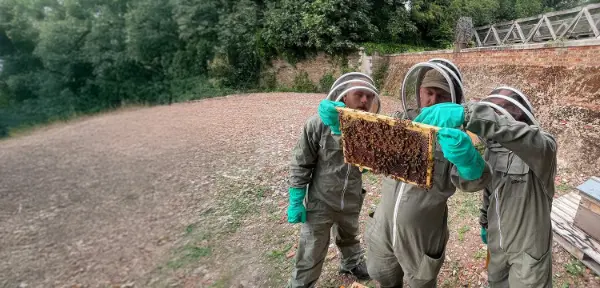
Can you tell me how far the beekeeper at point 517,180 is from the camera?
2070 mm

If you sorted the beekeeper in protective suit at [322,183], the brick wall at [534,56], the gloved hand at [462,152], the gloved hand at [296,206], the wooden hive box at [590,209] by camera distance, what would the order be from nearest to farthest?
the gloved hand at [462,152] → the beekeeper in protective suit at [322,183] → the gloved hand at [296,206] → the wooden hive box at [590,209] → the brick wall at [534,56]

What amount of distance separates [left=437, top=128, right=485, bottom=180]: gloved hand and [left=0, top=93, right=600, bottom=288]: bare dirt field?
226cm

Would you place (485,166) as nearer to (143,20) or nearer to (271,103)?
(271,103)

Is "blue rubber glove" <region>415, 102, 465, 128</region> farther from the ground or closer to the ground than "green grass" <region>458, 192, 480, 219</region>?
farther from the ground

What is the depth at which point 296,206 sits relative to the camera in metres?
3.18

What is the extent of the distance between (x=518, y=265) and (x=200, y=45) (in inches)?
948

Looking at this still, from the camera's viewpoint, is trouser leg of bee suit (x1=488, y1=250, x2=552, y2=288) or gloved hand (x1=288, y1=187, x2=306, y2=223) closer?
trouser leg of bee suit (x1=488, y1=250, x2=552, y2=288)

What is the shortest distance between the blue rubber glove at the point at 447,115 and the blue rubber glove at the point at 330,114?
2.54 ft

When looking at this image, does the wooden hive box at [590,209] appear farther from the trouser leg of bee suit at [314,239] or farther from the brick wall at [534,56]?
the brick wall at [534,56]

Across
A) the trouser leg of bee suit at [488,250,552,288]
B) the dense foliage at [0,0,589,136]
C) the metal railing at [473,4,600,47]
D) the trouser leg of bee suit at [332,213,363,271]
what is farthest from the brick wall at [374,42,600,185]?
the dense foliage at [0,0,589,136]

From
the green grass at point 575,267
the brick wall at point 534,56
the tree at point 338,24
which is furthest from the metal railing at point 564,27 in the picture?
the tree at point 338,24

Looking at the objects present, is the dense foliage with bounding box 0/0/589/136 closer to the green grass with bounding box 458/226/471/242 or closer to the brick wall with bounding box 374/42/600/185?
the brick wall with bounding box 374/42/600/185

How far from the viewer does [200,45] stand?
23.2m

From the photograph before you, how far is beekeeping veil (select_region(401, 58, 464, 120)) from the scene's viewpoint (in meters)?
2.38
